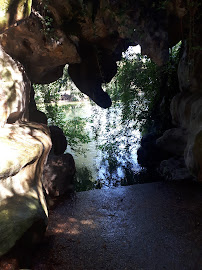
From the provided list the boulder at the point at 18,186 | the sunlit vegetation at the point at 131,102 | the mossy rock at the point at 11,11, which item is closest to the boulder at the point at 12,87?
the boulder at the point at 18,186

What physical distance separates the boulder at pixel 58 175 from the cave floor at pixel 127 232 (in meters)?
0.48

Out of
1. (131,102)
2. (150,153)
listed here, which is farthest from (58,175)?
(131,102)

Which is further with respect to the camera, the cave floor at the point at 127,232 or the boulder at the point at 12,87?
the boulder at the point at 12,87

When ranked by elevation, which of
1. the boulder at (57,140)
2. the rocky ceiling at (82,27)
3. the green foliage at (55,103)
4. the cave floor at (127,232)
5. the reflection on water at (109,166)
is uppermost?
the rocky ceiling at (82,27)

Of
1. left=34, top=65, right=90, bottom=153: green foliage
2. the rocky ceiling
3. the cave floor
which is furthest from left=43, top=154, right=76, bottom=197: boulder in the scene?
left=34, top=65, right=90, bottom=153: green foliage

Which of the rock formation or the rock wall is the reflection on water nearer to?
the rock formation

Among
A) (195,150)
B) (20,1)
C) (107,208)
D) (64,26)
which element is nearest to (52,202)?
(107,208)

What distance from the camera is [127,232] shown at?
15.6 feet

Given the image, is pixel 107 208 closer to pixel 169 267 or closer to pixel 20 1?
pixel 169 267

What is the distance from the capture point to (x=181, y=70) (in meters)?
8.12

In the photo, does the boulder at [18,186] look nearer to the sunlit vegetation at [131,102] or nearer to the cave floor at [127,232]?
the cave floor at [127,232]

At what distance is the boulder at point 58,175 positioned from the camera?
6.70m

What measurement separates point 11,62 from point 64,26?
8.79 ft

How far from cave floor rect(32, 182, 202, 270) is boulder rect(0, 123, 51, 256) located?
816 mm
